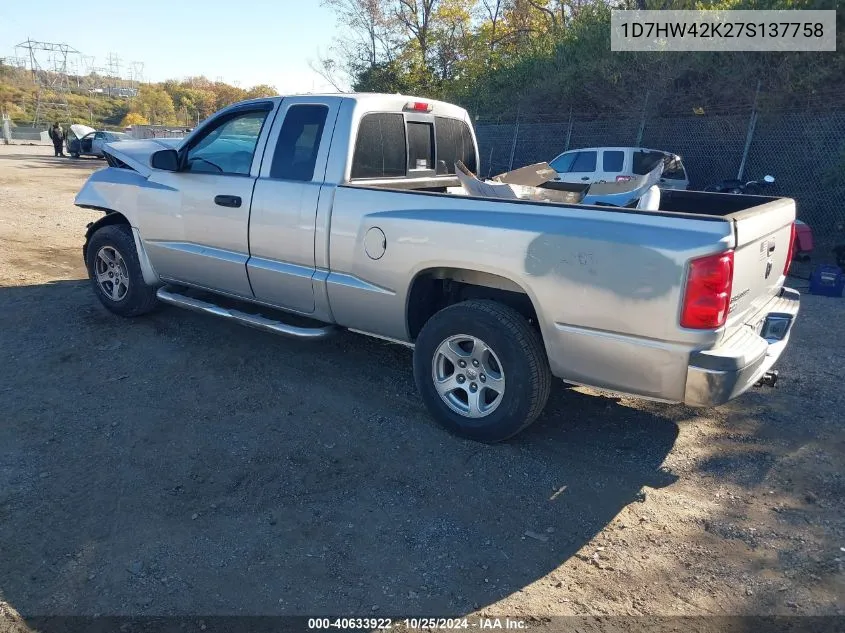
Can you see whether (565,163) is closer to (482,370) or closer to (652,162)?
(652,162)

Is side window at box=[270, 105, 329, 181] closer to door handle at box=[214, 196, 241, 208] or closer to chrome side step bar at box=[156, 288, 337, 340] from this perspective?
door handle at box=[214, 196, 241, 208]

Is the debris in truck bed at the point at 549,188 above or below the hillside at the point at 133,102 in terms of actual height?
below

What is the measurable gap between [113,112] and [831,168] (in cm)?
10759

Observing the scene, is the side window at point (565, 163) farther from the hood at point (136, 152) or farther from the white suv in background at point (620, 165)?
the hood at point (136, 152)

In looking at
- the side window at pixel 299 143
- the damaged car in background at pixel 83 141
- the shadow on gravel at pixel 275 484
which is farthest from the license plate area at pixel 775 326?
the damaged car in background at pixel 83 141

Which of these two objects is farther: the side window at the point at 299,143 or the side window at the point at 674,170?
the side window at the point at 674,170

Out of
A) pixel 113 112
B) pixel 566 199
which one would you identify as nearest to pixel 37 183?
pixel 566 199

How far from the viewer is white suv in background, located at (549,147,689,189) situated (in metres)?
12.4

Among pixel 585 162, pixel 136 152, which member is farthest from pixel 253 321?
pixel 585 162

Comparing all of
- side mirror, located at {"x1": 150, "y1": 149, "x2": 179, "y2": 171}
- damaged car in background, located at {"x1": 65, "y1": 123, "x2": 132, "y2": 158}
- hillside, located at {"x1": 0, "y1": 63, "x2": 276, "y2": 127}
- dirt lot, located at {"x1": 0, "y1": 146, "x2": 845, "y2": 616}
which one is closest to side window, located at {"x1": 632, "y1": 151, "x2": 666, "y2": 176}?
dirt lot, located at {"x1": 0, "y1": 146, "x2": 845, "y2": 616}

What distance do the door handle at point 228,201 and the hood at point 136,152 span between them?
3.04 feet

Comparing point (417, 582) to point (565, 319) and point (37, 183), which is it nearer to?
point (565, 319)

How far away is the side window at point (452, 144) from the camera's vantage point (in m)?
5.35

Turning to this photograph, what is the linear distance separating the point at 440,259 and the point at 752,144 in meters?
11.5
